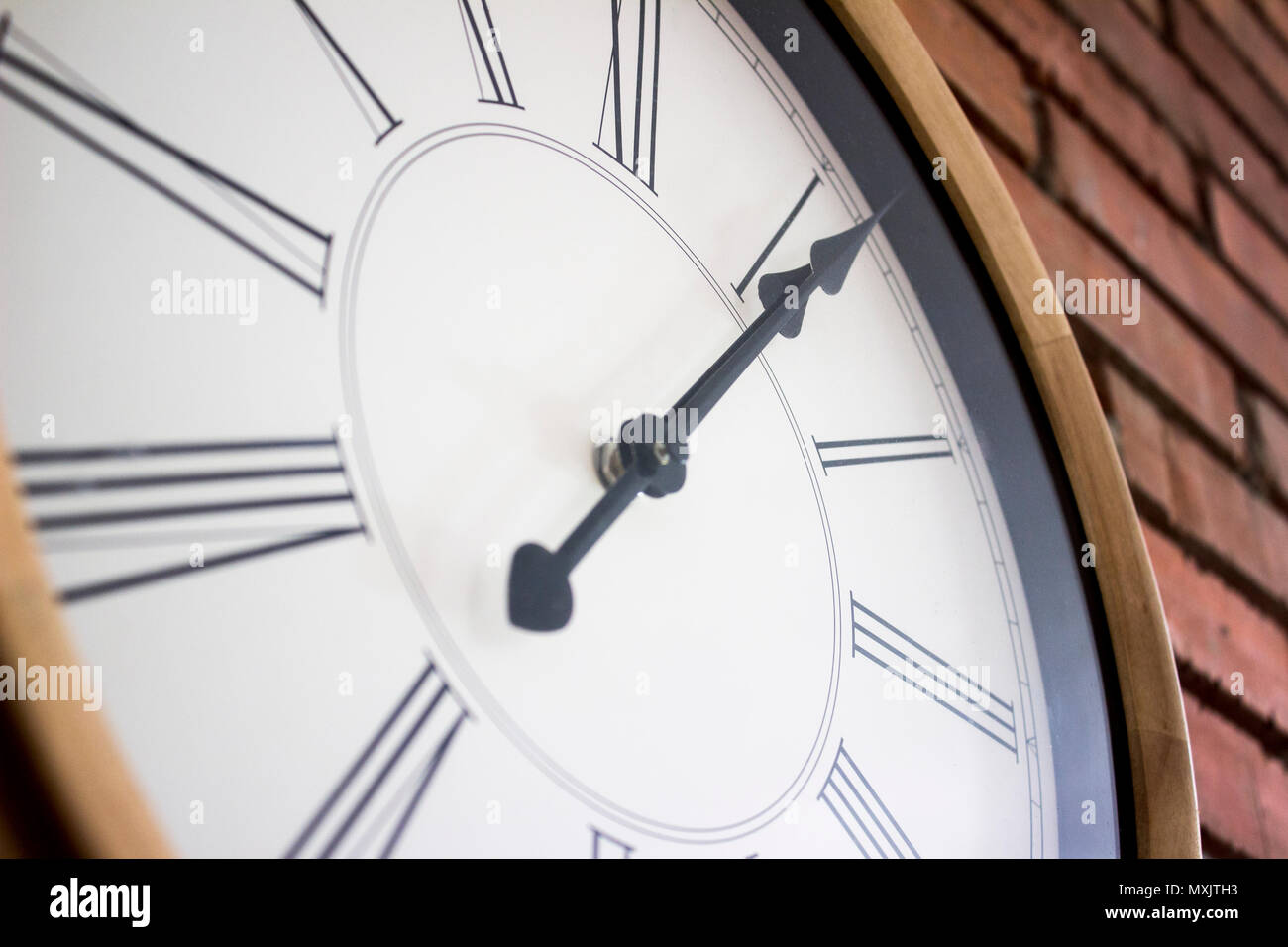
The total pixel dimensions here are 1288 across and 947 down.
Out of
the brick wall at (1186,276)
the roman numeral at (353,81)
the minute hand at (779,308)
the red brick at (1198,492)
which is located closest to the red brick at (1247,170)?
the brick wall at (1186,276)

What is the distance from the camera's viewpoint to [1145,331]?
104cm

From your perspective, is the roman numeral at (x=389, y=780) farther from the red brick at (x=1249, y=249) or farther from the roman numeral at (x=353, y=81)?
the red brick at (x=1249, y=249)

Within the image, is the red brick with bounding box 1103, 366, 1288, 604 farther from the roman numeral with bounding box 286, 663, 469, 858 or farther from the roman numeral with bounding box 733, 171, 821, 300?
the roman numeral with bounding box 286, 663, 469, 858

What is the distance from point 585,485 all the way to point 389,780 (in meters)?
0.16

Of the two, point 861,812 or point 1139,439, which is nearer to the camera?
point 861,812

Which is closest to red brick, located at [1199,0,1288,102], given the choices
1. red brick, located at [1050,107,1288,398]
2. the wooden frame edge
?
red brick, located at [1050,107,1288,398]

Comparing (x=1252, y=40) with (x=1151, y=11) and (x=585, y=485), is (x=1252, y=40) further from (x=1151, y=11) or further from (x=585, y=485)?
(x=585, y=485)

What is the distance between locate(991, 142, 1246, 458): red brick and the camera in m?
0.96

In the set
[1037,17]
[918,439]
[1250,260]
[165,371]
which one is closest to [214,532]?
[165,371]

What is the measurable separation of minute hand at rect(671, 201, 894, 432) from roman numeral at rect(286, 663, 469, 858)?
0.19m

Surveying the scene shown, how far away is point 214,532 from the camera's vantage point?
38 cm

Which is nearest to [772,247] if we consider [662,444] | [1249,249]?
[662,444]

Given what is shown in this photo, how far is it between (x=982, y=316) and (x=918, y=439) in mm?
93
